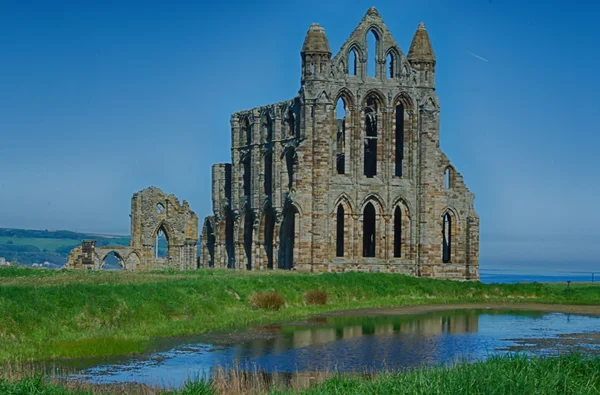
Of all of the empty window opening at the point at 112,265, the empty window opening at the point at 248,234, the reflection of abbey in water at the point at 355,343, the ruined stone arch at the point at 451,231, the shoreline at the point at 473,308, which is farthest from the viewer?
the empty window opening at the point at 112,265

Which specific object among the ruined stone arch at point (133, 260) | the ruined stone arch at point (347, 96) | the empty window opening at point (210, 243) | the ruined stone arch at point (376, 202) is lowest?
the ruined stone arch at point (133, 260)

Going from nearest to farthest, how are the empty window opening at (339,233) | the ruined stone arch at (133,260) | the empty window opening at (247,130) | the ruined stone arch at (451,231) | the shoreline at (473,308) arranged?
the shoreline at (473,308) < the empty window opening at (339,233) < the ruined stone arch at (451,231) < the empty window opening at (247,130) < the ruined stone arch at (133,260)

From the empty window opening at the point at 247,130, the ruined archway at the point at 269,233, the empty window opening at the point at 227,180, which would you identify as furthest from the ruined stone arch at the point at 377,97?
the empty window opening at the point at 227,180

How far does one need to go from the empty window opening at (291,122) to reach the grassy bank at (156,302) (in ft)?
46.1

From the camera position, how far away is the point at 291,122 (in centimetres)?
6194

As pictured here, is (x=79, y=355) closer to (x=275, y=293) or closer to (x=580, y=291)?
(x=275, y=293)

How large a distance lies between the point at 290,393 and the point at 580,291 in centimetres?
3768

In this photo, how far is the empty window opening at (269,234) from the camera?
6297cm

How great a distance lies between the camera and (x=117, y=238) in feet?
615

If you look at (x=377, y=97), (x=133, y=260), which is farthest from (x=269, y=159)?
(x=133, y=260)

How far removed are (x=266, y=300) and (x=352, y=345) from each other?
1007cm

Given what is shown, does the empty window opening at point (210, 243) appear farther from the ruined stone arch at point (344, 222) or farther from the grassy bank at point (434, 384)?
the grassy bank at point (434, 384)

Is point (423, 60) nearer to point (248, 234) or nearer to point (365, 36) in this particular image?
point (365, 36)

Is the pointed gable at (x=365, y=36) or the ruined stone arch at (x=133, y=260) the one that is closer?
the pointed gable at (x=365, y=36)
